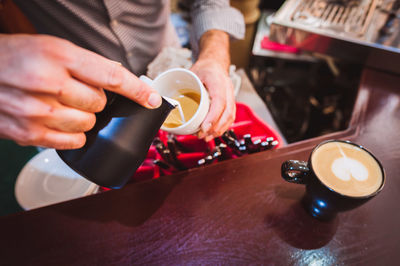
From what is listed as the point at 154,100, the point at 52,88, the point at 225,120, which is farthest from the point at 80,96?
the point at 225,120

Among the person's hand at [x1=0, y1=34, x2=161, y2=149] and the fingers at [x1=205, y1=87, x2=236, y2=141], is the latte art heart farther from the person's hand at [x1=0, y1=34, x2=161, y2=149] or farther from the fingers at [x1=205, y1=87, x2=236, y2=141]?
the person's hand at [x1=0, y1=34, x2=161, y2=149]

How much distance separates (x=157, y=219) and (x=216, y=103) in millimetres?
426

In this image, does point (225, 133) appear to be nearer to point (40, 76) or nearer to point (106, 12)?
point (40, 76)

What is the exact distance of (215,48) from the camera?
108 cm

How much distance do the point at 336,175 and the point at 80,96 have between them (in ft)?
2.12

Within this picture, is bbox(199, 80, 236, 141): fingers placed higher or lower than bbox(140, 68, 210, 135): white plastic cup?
lower

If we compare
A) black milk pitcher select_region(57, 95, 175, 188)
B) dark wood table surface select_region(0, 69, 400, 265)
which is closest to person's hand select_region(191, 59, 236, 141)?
dark wood table surface select_region(0, 69, 400, 265)

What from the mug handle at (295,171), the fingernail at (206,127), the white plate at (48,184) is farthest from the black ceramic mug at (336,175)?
the white plate at (48,184)

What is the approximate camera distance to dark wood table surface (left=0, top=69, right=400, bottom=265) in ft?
2.13

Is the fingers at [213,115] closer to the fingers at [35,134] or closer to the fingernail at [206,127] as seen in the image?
the fingernail at [206,127]

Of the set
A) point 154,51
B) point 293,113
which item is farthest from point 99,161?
point 293,113

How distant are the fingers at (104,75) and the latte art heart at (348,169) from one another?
21.1 inches

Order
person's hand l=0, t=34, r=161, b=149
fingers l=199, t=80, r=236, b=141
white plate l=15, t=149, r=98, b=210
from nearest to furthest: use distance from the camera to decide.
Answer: person's hand l=0, t=34, r=161, b=149 < fingers l=199, t=80, r=236, b=141 < white plate l=15, t=149, r=98, b=210

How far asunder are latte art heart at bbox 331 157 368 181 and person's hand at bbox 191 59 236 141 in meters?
0.36
